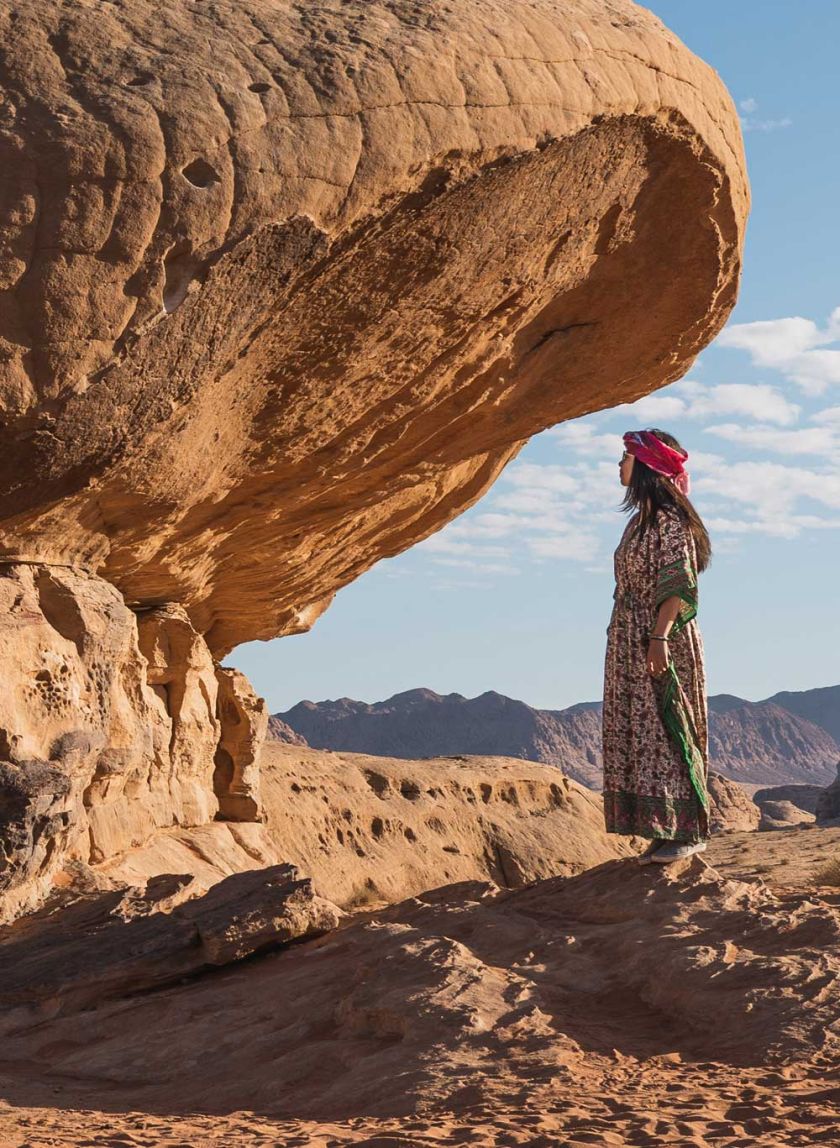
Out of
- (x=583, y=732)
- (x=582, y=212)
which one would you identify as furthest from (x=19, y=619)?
(x=583, y=732)

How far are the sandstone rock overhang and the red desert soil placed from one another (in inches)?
109

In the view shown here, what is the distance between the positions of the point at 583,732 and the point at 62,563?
2674 inches

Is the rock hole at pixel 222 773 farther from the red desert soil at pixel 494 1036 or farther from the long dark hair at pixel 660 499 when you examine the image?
the long dark hair at pixel 660 499

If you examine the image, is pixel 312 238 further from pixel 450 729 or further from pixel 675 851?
pixel 450 729

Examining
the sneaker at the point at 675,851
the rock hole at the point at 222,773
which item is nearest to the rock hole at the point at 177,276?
the sneaker at the point at 675,851

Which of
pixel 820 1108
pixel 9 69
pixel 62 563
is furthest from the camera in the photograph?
pixel 62 563

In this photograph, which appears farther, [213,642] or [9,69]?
[213,642]

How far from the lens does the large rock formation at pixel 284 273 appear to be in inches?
215

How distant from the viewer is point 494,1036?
4074 millimetres

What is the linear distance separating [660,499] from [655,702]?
36.4 inches

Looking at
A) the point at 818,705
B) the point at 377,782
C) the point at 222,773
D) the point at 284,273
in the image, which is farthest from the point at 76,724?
the point at 818,705

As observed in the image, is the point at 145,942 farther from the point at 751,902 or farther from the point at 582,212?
the point at 582,212

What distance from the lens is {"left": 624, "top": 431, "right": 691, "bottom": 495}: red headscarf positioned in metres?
5.65

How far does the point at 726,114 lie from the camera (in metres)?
7.30
